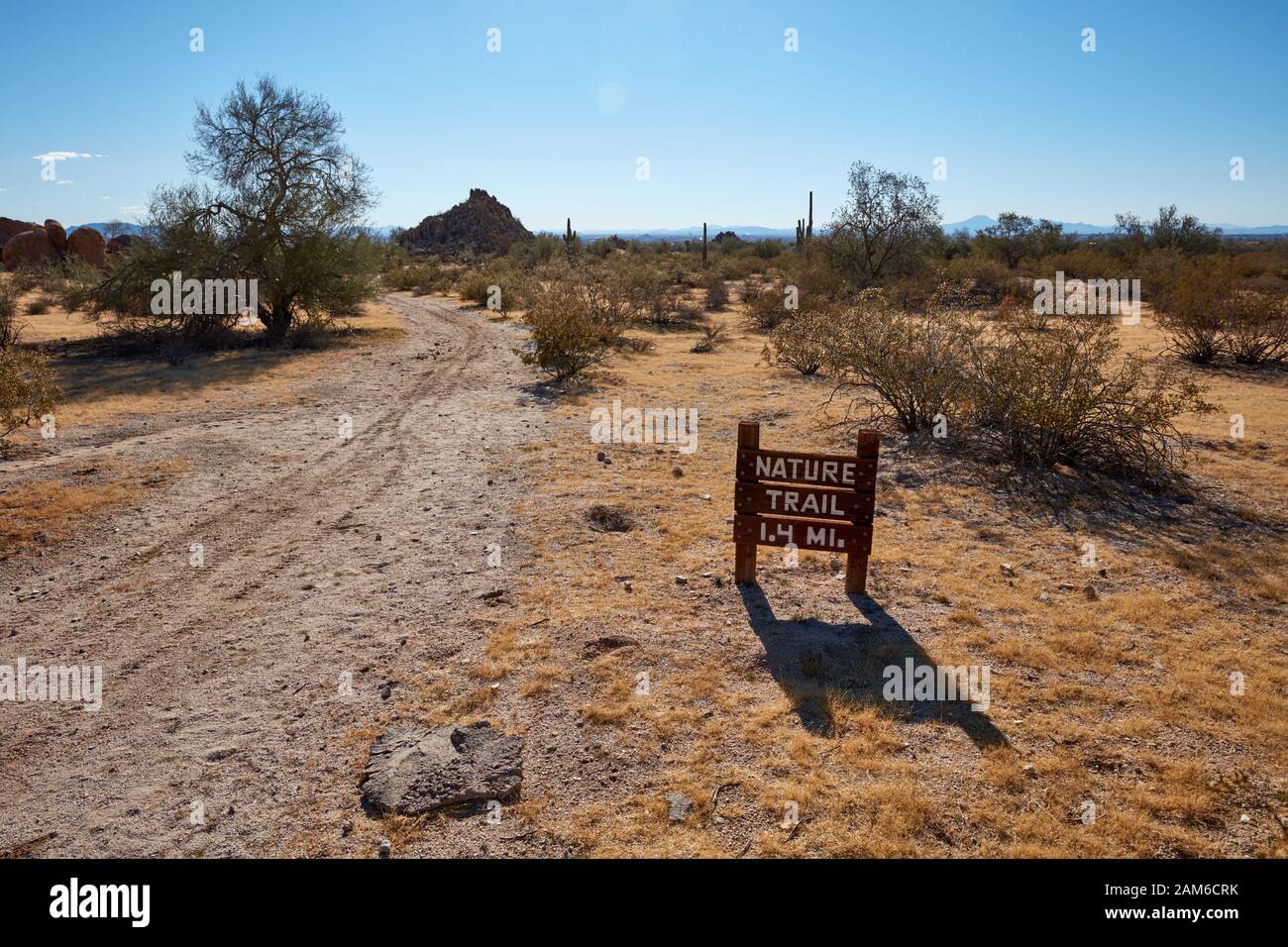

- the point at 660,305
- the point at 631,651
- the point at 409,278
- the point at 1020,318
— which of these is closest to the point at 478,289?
the point at 660,305

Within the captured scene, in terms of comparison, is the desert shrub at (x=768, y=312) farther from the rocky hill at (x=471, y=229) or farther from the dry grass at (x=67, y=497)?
the rocky hill at (x=471, y=229)

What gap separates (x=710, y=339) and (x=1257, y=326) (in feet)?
37.9

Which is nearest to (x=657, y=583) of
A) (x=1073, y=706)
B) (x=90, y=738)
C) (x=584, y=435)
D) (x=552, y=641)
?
(x=552, y=641)

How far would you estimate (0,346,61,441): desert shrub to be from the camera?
9.20m

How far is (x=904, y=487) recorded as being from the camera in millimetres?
8516

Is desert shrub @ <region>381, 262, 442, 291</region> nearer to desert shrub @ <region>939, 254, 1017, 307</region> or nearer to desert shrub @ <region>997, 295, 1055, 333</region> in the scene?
desert shrub @ <region>939, 254, 1017, 307</region>

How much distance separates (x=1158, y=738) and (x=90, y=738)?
233 inches

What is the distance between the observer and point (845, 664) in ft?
16.1

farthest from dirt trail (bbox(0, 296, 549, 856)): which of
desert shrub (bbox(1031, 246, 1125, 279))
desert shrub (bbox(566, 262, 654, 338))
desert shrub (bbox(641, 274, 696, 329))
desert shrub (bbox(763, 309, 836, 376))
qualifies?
desert shrub (bbox(1031, 246, 1125, 279))

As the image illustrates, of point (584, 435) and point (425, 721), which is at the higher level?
point (584, 435)

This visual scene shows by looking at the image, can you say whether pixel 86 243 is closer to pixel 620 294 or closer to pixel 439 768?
pixel 620 294
